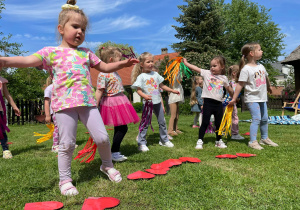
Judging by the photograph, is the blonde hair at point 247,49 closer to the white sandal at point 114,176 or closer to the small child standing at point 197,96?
the small child standing at point 197,96

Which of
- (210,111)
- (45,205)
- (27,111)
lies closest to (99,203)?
(45,205)

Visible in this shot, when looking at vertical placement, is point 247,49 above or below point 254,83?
above

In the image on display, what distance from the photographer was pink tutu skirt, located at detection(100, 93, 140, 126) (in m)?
3.73

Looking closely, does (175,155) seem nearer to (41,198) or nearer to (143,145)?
(143,145)

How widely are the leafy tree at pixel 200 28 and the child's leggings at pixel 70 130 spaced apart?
2159 centimetres

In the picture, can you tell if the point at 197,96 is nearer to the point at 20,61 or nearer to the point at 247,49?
the point at 247,49

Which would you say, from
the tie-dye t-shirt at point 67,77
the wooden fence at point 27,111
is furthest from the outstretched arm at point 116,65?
the wooden fence at point 27,111

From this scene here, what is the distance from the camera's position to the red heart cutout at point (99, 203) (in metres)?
2.04

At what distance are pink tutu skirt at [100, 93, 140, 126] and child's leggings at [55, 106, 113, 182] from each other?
1002 millimetres

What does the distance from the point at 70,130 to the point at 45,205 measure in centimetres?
75

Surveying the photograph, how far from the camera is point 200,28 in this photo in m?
23.2

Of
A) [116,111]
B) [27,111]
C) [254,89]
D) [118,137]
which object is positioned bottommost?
[27,111]

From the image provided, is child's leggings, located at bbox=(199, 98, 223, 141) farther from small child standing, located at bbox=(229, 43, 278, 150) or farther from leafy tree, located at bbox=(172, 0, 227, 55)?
leafy tree, located at bbox=(172, 0, 227, 55)

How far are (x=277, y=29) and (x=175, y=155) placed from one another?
34954 mm
